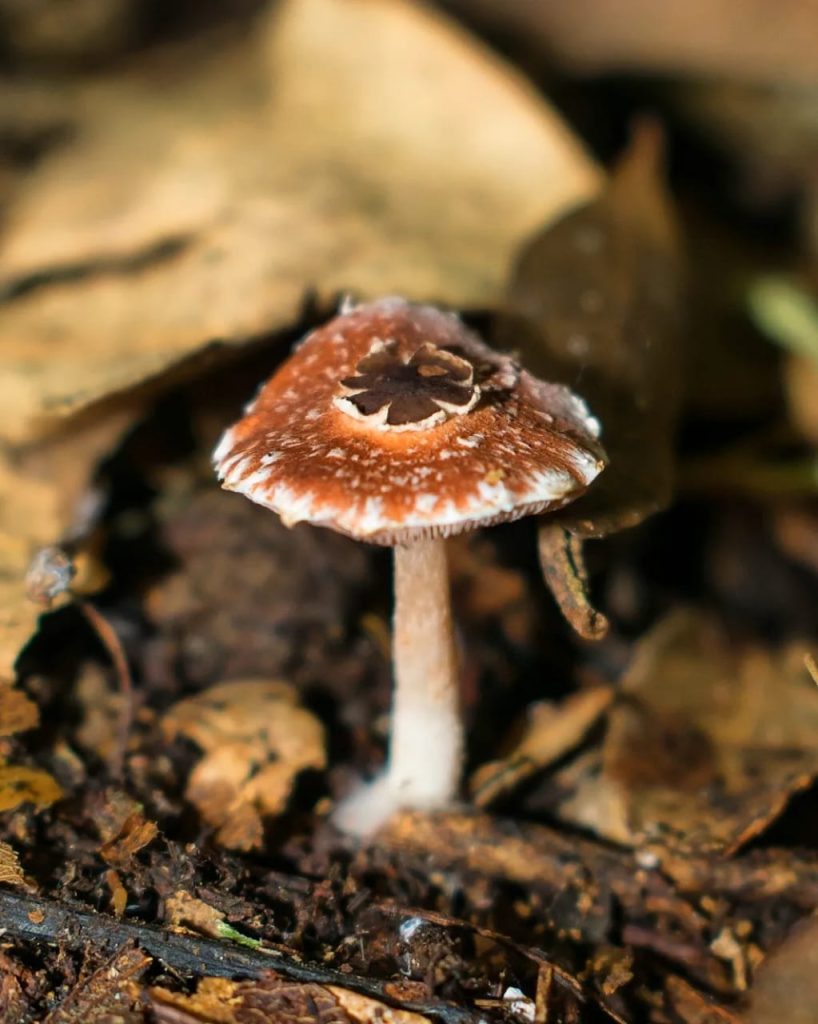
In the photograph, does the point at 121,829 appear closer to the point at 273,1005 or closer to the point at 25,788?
the point at 25,788

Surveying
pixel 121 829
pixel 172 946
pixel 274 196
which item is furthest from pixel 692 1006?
pixel 274 196

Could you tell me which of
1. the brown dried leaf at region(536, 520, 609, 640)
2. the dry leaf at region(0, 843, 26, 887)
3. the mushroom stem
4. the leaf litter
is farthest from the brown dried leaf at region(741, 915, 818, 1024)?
the dry leaf at region(0, 843, 26, 887)

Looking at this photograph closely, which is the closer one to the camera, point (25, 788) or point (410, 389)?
point (410, 389)

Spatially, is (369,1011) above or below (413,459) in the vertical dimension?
below

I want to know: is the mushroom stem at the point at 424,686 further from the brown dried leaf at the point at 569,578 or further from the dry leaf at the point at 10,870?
the dry leaf at the point at 10,870

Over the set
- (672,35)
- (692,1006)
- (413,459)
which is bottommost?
(692,1006)

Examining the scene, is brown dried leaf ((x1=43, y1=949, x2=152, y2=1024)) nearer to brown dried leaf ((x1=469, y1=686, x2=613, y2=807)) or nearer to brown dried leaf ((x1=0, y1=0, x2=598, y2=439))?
brown dried leaf ((x1=469, y1=686, x2=613, y2=807))

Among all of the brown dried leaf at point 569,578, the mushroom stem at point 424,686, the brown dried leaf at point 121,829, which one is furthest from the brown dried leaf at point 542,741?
the brown dried leaf at point 121,829

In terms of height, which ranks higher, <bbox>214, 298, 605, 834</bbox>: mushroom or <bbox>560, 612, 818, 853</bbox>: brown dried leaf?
<bbox>214, 298, 605, 834</bbox>: mushroom
